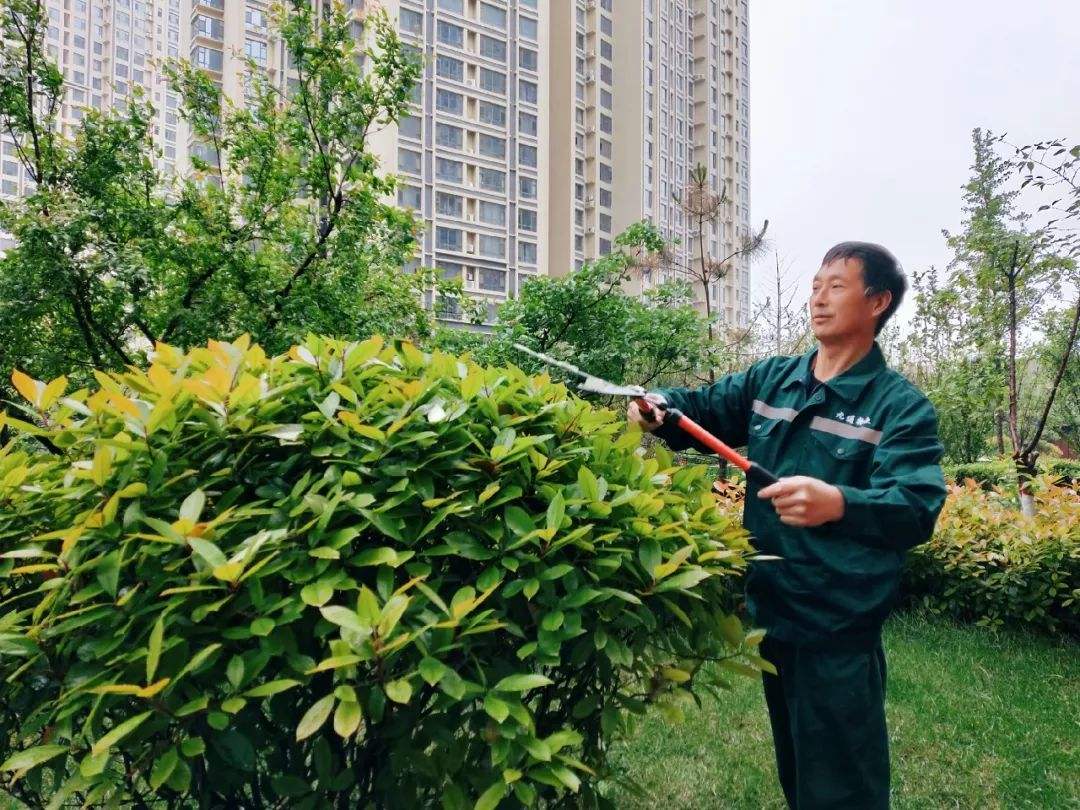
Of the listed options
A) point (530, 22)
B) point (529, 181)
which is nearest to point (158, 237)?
point (529, 181)

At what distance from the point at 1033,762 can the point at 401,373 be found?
3393 mm

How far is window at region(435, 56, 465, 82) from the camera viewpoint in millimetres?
44500

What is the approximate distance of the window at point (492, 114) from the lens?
46.2 m

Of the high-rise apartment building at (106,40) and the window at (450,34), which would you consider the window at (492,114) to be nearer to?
the window at (450,34)

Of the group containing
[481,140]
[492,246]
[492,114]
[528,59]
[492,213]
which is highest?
[528,59]

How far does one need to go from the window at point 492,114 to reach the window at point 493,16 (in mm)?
5074

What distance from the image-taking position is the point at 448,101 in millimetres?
44500

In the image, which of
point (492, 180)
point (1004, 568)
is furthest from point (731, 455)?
point (492, 180)

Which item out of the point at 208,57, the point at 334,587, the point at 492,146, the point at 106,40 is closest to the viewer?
the point at 334,587

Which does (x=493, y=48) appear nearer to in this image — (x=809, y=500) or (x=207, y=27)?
(x=207, y=27)

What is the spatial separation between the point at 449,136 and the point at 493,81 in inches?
210

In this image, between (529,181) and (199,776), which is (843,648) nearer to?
(199,776)

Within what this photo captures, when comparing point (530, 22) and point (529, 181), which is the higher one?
point (530, 22)

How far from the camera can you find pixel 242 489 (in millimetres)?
1502
